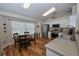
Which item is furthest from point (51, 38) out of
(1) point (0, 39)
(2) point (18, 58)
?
(1) point (0, 39)

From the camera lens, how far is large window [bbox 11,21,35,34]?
0.81 m

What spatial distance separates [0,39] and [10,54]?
0.21 m

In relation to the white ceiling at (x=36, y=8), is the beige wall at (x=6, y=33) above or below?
below

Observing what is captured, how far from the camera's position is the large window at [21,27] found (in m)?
0.81

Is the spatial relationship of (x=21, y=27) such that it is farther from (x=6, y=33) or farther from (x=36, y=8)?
(x=36, y=8)

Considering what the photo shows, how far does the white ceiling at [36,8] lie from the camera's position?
726 mm

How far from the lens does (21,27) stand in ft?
2.82

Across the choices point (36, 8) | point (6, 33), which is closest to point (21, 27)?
point (6, 33)

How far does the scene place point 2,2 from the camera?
703mm

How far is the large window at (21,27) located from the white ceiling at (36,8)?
116 mm

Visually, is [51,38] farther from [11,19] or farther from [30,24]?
[11,19]

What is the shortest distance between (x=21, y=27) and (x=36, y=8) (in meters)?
0.30

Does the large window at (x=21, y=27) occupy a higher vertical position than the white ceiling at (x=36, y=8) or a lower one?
lower

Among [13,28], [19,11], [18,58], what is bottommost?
[18,58]
